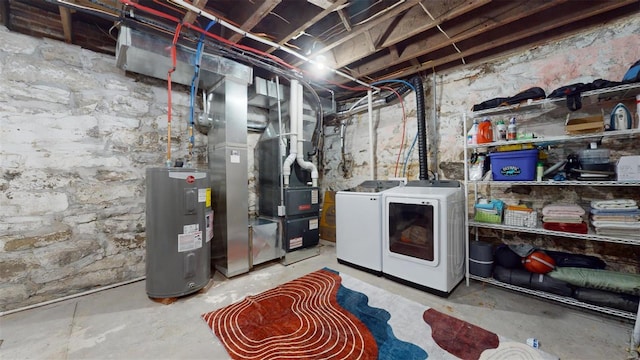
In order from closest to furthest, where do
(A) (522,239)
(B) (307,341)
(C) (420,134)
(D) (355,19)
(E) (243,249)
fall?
1. (B) (307,341)
2. (D) (355,19)
3. (A) (522,239)
4. (E) (243,249)
5. (C) (420,134)

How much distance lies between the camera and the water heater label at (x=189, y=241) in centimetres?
208

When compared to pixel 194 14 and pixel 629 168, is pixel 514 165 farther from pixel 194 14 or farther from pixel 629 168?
pixel 194 14

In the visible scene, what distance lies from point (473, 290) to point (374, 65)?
8.73 feet

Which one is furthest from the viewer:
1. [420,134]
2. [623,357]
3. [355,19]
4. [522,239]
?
[420,134]

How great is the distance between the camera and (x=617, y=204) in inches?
69.1

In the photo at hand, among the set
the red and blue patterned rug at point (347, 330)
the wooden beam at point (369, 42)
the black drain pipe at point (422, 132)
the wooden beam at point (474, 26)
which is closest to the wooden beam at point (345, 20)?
the wooden beam at point (369, 42)

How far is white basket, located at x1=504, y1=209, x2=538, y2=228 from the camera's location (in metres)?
2.06

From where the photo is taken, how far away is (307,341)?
1571 mm

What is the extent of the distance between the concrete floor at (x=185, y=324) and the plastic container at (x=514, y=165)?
3.48 ft

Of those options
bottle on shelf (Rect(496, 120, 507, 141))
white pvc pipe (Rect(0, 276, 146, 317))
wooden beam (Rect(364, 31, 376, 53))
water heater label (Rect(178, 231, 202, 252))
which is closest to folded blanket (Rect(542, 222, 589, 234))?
bottle on shelf (Rect(496, 120, 507, 141))

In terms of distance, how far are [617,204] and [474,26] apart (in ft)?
5.93

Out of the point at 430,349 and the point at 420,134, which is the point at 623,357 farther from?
the point at 420,134

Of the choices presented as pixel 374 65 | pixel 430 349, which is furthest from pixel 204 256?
pixel 374 65

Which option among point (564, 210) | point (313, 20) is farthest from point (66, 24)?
point (564, 210)
